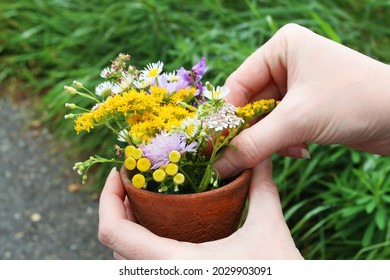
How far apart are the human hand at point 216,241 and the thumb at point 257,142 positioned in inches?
2.9

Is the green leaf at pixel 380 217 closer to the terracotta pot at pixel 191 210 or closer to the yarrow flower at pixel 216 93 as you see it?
the terracotta pot at pixel 191 210

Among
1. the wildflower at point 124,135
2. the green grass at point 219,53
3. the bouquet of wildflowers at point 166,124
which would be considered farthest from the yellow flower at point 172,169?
the green grass at point 219,53

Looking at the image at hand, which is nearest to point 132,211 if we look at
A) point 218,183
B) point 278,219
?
point 218,183

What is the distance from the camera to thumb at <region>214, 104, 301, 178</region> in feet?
3.35

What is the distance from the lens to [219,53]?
2.16 m

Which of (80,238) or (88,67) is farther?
(88,67)

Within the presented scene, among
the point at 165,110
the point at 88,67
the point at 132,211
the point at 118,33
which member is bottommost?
the point at 88,67

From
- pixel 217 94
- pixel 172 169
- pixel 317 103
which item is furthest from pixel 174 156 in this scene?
pixel 317 103

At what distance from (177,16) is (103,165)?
0.68m

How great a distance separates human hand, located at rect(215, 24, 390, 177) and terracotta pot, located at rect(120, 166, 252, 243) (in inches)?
2.3

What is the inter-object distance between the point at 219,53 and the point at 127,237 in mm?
1303

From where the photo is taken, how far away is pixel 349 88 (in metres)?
1.04

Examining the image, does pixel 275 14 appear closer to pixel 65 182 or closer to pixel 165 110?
pixel 65 182

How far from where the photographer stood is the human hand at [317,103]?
3.38 ft
